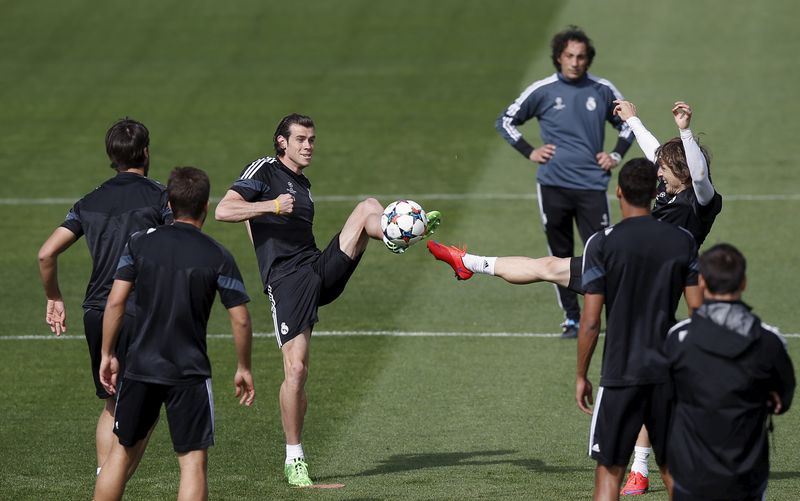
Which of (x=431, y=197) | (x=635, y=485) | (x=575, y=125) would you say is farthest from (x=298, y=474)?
(x=431, y=197)

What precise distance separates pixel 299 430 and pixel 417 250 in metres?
8.17

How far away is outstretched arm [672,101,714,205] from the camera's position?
855cm

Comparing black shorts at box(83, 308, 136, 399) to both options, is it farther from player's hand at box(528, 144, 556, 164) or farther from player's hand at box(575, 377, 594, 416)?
player's hand at box(528, 144, 556, 164)

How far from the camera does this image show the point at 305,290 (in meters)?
9.71

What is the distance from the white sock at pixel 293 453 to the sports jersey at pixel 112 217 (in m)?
1.75

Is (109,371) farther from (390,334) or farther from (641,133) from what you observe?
(390,334)

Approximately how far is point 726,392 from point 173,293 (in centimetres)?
305

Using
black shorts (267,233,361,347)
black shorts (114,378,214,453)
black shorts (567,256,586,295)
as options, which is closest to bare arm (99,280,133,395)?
black shorts (114,378,214,453)

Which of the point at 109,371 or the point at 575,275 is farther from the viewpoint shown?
the point at 575,275

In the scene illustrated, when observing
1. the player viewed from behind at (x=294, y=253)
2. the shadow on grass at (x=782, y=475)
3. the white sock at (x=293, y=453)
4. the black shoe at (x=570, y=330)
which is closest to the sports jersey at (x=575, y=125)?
the black shoe at (x=570, y=330)

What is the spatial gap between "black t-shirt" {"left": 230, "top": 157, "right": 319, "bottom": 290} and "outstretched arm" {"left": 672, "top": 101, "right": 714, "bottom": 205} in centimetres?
286

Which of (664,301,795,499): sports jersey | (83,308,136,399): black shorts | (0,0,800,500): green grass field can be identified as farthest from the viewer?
(0,0,800,500): green grass field

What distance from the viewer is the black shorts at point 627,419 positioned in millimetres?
7367

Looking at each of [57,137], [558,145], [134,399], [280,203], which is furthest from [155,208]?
[57,137]
